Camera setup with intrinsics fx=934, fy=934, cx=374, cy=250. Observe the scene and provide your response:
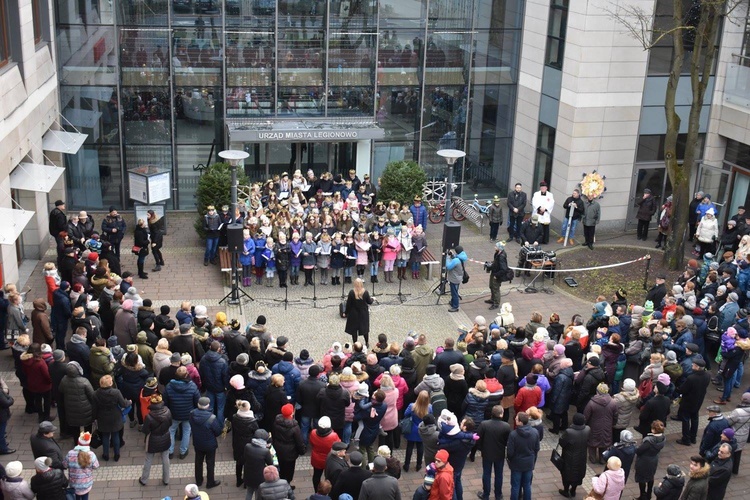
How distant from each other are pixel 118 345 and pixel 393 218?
868cm

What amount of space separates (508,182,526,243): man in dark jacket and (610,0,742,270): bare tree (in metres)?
3.89

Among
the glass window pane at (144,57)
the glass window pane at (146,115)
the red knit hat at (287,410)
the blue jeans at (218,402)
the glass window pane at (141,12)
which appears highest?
the glass window pane at (141,12)

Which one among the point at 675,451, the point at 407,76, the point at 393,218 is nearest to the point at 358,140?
the point at 407,76

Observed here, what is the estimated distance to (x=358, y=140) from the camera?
90.6 feet

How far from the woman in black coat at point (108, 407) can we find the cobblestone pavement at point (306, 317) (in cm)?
69

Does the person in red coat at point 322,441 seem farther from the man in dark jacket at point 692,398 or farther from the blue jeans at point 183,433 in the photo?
the man in dark jacket at point 692,398

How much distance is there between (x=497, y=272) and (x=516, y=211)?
4.88 m

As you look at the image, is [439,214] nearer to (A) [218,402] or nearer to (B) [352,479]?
(A) [218,402]

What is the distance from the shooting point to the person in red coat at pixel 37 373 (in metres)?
14.7

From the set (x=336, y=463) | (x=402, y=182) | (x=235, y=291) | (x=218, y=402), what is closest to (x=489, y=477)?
(x=336, y=463)

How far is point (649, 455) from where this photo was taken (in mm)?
13578

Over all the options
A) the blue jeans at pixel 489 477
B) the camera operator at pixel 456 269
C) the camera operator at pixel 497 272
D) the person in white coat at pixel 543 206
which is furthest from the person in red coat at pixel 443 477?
the person in white coat at pixel 543 206

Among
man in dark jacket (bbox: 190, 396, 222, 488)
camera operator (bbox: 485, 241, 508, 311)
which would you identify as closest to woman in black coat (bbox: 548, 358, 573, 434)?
man in dark jacket (bbox: 190, 396, 222, 488)

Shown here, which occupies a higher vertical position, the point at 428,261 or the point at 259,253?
the point at 259,253
